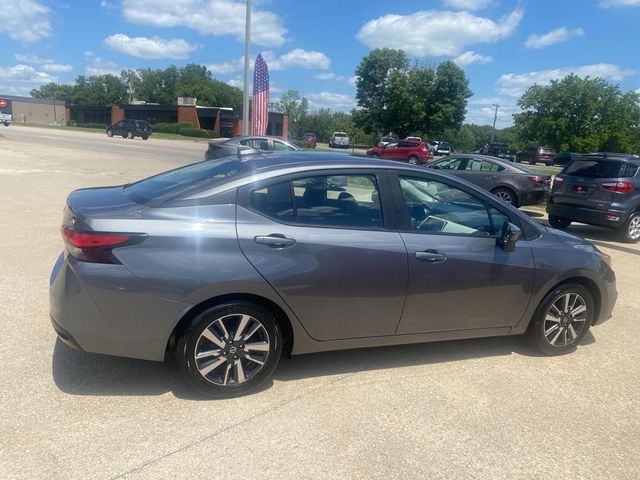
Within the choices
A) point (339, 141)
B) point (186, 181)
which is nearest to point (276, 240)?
point (186, 181)

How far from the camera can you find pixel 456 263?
3562 mm

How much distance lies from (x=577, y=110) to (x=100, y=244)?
31.4 metres

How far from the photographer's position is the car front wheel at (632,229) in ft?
30.8

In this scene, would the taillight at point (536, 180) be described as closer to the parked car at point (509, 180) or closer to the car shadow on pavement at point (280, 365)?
the parked car at point (509, 180)

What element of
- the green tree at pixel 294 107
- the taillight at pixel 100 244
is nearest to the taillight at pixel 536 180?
the taillight at pixel 100 244

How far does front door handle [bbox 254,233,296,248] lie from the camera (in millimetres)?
3105

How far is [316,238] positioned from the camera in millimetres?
3232

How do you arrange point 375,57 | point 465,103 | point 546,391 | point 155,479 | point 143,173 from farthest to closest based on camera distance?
point 375,57 < point 465,103 < point 143,173 < point 546,391 < point 155,479

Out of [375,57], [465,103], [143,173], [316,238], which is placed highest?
[375,57]

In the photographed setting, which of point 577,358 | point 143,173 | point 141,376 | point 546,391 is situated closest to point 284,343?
point 141,376

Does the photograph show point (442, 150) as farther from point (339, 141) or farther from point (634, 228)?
point (634, 228)

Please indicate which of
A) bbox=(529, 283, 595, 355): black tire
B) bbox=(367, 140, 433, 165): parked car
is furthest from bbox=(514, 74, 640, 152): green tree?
bbox=(529, 283, 595, 355): black tire

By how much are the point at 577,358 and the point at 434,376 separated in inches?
55.2

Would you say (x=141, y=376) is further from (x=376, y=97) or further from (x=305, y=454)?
(x=376, y=97)
